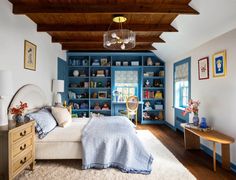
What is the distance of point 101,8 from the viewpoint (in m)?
2.58

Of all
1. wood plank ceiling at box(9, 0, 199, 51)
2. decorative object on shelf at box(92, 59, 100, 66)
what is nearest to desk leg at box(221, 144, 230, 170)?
wood plank ceiling at box(9, 0, 199, 51)

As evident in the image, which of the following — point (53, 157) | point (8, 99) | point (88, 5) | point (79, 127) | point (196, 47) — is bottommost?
point (53, 157)

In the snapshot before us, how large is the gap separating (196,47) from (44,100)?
3.68 meters

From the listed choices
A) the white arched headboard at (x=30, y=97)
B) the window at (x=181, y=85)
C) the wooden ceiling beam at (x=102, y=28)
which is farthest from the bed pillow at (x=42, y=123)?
the window at (x=181, y=85)

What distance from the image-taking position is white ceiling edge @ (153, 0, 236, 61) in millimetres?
2340

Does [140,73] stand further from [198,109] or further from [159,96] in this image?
[198,109]

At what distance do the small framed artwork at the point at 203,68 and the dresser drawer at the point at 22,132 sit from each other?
3317mm

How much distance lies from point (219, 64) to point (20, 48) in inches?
138

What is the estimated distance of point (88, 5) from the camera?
8.54ft

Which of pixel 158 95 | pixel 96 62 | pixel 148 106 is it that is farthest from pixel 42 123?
pixel 158 95

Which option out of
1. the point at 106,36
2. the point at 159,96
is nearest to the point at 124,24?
the point at 106,36

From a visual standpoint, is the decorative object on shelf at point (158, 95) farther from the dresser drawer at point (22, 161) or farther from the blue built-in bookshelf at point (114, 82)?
the dresser drawer at point (22, 161)

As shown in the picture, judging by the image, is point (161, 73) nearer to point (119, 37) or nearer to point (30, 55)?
point (119, 37)

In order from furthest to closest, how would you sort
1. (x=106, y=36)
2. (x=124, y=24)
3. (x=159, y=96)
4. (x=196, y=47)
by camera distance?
(x=159, y=96), (x=196, y=47), (x=124, y=24), (x=106, y=36)
